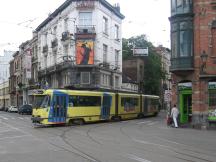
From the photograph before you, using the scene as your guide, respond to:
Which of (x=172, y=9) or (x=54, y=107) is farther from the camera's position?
(x=172, y=9)

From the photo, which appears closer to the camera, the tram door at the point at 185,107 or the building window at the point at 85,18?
the tram door at the point at 185,107

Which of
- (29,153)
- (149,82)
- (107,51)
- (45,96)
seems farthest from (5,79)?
(29,153)

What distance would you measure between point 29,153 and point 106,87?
128ft

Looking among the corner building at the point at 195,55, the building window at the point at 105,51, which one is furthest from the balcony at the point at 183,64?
the building window at the point at 105,51

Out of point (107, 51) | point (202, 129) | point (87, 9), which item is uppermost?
point (87, 9)

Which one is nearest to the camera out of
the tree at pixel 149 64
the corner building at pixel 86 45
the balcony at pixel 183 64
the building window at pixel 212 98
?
the building window at pixel 212 98

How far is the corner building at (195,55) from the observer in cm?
3130

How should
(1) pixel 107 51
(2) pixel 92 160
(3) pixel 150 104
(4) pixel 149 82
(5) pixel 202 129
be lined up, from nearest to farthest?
1. (2) pixel 92 160
2. (5) pixel 202 129
3. (3) pixel 150 104
4. (1) pixel 107 51
5. (4) pixel 149 82

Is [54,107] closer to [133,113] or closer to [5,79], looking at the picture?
[133,113]

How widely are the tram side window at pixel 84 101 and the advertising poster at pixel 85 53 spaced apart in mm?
14757

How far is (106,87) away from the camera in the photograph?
53.4 metres

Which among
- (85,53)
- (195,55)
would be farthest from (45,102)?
(85,53)

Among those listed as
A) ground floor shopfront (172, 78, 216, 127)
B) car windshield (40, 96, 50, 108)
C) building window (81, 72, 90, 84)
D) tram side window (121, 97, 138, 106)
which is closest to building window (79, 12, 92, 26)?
building window (81, 72, 90, 84)

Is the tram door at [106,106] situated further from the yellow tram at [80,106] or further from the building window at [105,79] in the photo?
the building window at [105,79]
